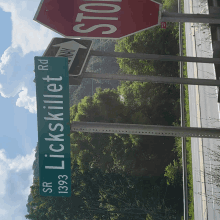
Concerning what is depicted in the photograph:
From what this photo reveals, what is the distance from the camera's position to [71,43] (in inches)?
272

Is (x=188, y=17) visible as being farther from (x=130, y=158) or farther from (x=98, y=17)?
(x=130, y=158)

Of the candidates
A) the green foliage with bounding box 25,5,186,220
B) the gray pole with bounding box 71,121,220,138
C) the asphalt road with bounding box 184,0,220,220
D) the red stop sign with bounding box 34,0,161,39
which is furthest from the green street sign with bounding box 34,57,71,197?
the green foliage with bounding box 25,5,186,220

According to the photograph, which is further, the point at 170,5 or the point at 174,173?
the point at 170,5

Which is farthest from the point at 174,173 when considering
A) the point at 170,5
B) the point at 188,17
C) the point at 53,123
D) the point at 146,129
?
the point at 53,123

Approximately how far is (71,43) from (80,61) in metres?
0.73

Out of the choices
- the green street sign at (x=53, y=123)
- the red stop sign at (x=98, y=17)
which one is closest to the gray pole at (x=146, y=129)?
the green street sign at (x=53, y=123)

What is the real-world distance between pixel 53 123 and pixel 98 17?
2.34 m

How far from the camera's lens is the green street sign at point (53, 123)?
5246 millimetres

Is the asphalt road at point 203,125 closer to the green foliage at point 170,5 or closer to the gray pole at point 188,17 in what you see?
the green foliage at point 170,5

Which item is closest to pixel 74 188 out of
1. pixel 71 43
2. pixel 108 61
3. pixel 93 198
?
pixel 93 198

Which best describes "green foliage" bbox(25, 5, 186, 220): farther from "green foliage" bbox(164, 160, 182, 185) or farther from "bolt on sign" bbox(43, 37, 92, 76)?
"bolt on sign" bbox(43, 37, 92, 76)

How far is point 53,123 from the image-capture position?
548 cm

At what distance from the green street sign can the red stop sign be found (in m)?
0.91

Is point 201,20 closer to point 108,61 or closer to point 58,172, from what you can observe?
point 58,172
